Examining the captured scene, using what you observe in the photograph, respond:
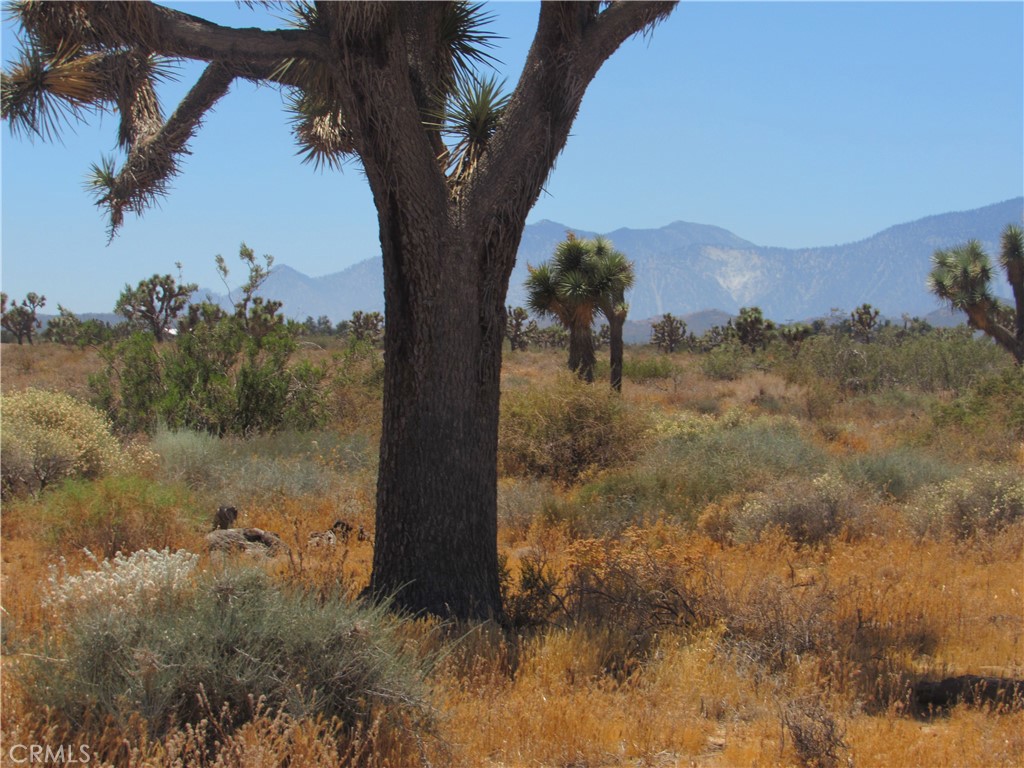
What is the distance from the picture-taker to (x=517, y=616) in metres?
6.20

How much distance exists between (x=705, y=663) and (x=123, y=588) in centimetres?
334

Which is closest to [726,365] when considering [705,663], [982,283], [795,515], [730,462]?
[982,283]

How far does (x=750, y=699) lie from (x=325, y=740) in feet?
8.56

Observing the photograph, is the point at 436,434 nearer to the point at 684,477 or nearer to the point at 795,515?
the point at 795,515

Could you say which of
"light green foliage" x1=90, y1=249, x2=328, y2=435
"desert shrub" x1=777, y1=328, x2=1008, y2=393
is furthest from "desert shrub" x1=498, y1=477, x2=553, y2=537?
"desert shrub" x1=777, y1=328, x2=1008, y2=393

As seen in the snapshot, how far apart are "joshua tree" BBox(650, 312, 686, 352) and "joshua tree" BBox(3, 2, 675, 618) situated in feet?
168

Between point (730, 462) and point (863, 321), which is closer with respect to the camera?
point (730, 462)

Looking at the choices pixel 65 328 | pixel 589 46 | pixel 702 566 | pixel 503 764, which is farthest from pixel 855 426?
pixel 65 328

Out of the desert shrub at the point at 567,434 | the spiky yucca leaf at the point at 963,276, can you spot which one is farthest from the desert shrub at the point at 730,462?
the spiky yucca leaf at the point at 963,276

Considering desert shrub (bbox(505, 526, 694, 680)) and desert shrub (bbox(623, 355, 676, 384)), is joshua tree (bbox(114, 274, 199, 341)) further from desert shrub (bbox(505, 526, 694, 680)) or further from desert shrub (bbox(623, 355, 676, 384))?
desert shrub (bbox(505, 526, 694, 680))

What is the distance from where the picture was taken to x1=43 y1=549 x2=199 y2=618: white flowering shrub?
4.16 metres

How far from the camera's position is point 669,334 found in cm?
5731

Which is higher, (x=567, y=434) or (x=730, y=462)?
(x=567, y=434)

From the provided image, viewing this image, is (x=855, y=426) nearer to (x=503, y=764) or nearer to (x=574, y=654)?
(x=574, y=654)
